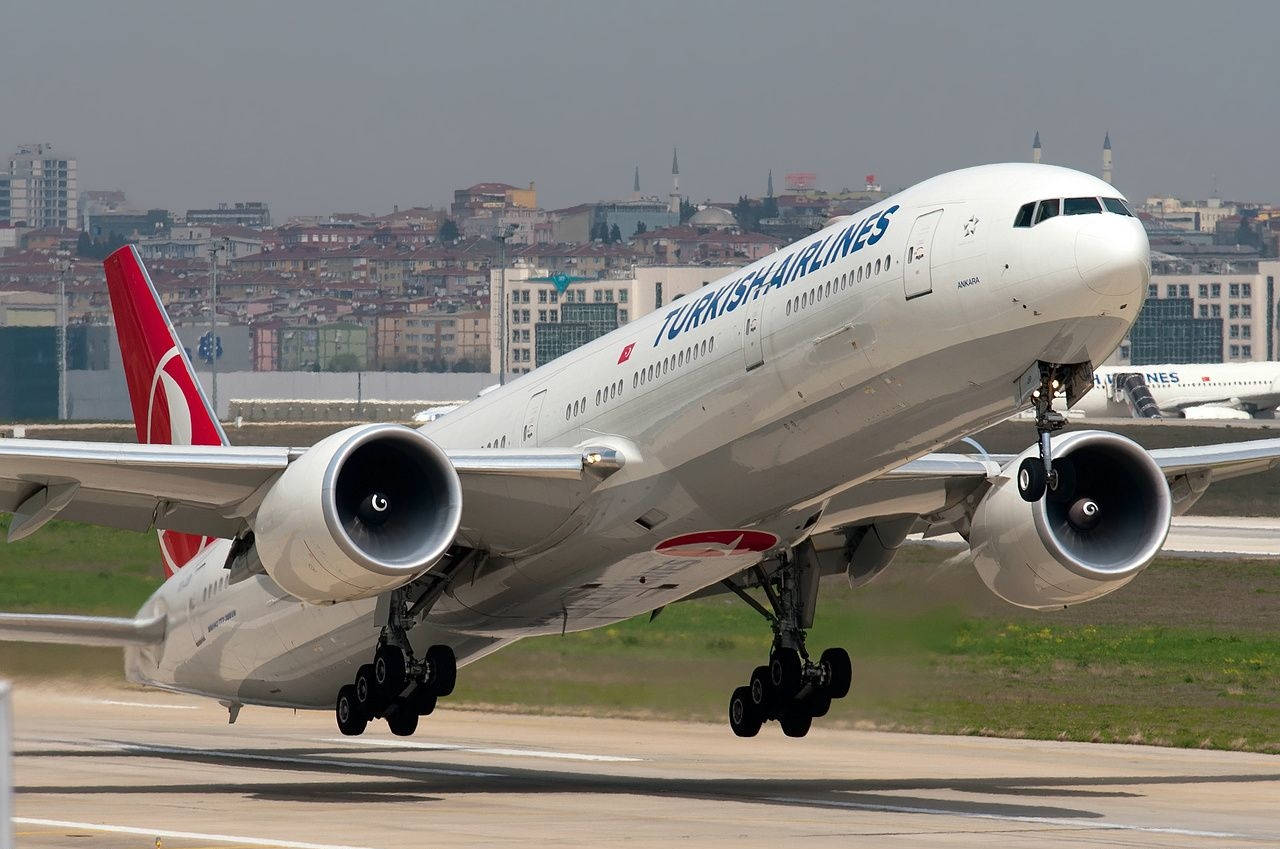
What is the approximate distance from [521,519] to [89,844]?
22.7 ft

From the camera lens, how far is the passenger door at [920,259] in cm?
1977

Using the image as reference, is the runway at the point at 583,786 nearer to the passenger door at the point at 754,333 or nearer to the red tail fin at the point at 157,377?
the red tail fin at the point at 157,377

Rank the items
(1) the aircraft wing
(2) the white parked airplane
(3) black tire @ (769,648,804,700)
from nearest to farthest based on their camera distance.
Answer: (1) the aircraft wing
(3) black tire @ (769,648,804,700)
(2) the white parked airplane

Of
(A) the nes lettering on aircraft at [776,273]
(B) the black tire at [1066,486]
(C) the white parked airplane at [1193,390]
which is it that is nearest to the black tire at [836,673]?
(B) the black tire at [1066,486]

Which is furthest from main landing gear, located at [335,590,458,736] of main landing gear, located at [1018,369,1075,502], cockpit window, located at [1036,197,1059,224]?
cockpit window, located at [1036,197,1059,224]

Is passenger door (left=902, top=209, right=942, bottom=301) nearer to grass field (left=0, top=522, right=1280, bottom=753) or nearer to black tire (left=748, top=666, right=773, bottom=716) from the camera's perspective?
black tire (left=748, top=666, right=773, bottom=716)

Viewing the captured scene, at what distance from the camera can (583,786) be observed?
2495 cm

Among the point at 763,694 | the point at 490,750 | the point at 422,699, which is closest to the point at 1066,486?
the point at 763,694

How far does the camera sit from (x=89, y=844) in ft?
59.7

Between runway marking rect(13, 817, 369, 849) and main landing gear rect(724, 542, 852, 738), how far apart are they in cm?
899

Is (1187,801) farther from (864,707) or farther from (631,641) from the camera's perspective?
(631,641)

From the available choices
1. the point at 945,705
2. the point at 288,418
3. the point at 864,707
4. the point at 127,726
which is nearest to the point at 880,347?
the point at 864,707

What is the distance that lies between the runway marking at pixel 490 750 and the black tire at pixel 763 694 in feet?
11.1

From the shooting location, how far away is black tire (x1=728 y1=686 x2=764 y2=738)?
86.1ft
